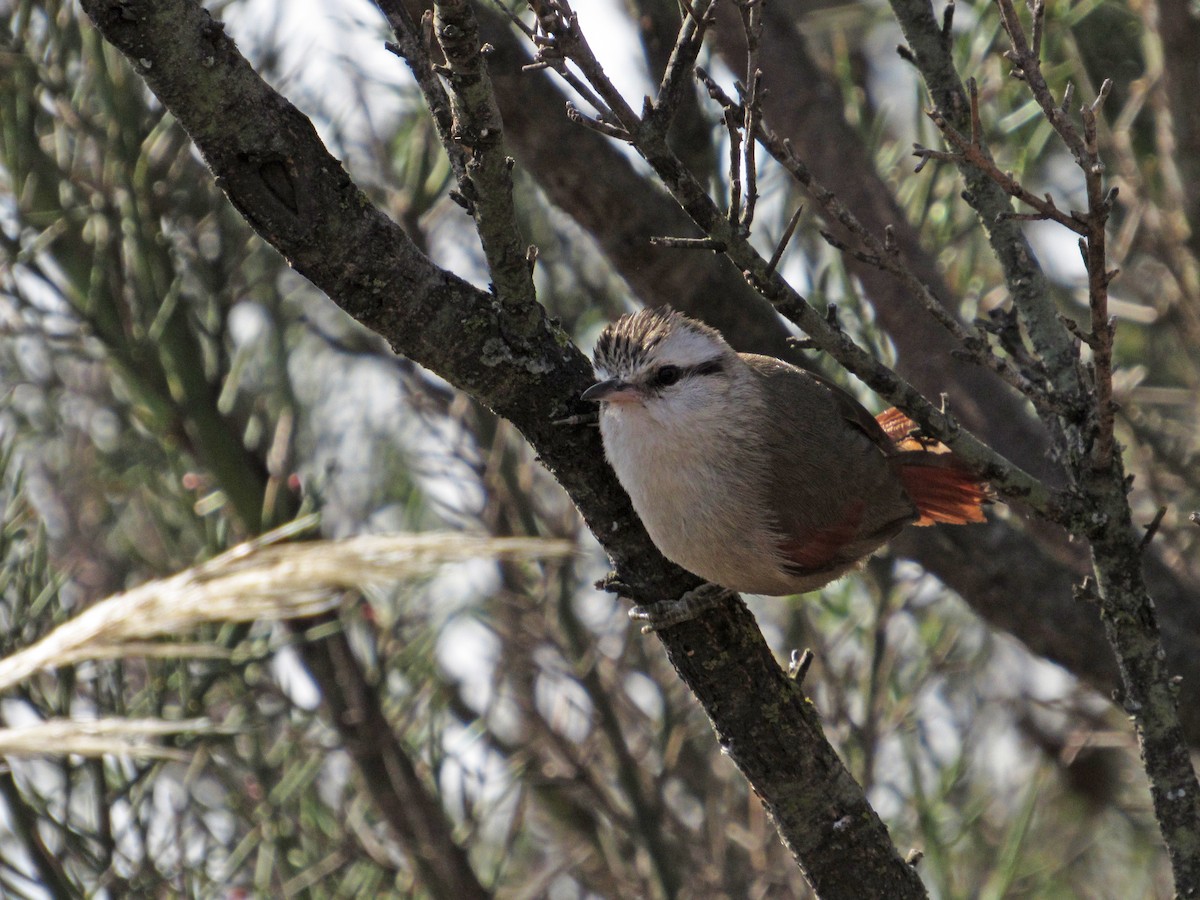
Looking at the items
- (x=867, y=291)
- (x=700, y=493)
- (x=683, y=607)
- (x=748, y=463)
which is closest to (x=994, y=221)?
(x=748, y=463)

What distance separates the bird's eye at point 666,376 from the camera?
328 centimetres

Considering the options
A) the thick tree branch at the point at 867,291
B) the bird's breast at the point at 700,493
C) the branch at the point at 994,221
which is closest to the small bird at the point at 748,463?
the bird's breast at the point at 700,493

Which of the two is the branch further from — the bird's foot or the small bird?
the bird's foot

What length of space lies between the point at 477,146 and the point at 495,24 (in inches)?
77.9

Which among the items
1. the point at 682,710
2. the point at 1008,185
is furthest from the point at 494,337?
the point at 682,710

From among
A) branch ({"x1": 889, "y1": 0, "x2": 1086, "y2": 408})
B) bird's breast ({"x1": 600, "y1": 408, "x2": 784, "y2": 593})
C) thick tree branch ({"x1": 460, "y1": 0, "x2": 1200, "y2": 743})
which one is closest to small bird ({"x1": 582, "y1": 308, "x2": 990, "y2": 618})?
bird's breast ({"x1": 600, "y1": 408, "x2": 784, "y2": 593})

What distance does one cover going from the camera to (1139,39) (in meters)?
6.04

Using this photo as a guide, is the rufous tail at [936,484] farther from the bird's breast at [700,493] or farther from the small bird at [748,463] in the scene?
the bird's breast at [700,493]

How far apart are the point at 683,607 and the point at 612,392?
51cm

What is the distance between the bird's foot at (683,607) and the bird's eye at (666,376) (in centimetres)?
60

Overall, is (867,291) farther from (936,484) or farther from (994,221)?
(994,221)

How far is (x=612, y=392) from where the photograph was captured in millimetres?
2898

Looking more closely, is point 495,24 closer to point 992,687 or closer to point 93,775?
point 93,775

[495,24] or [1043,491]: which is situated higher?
[495,24]
